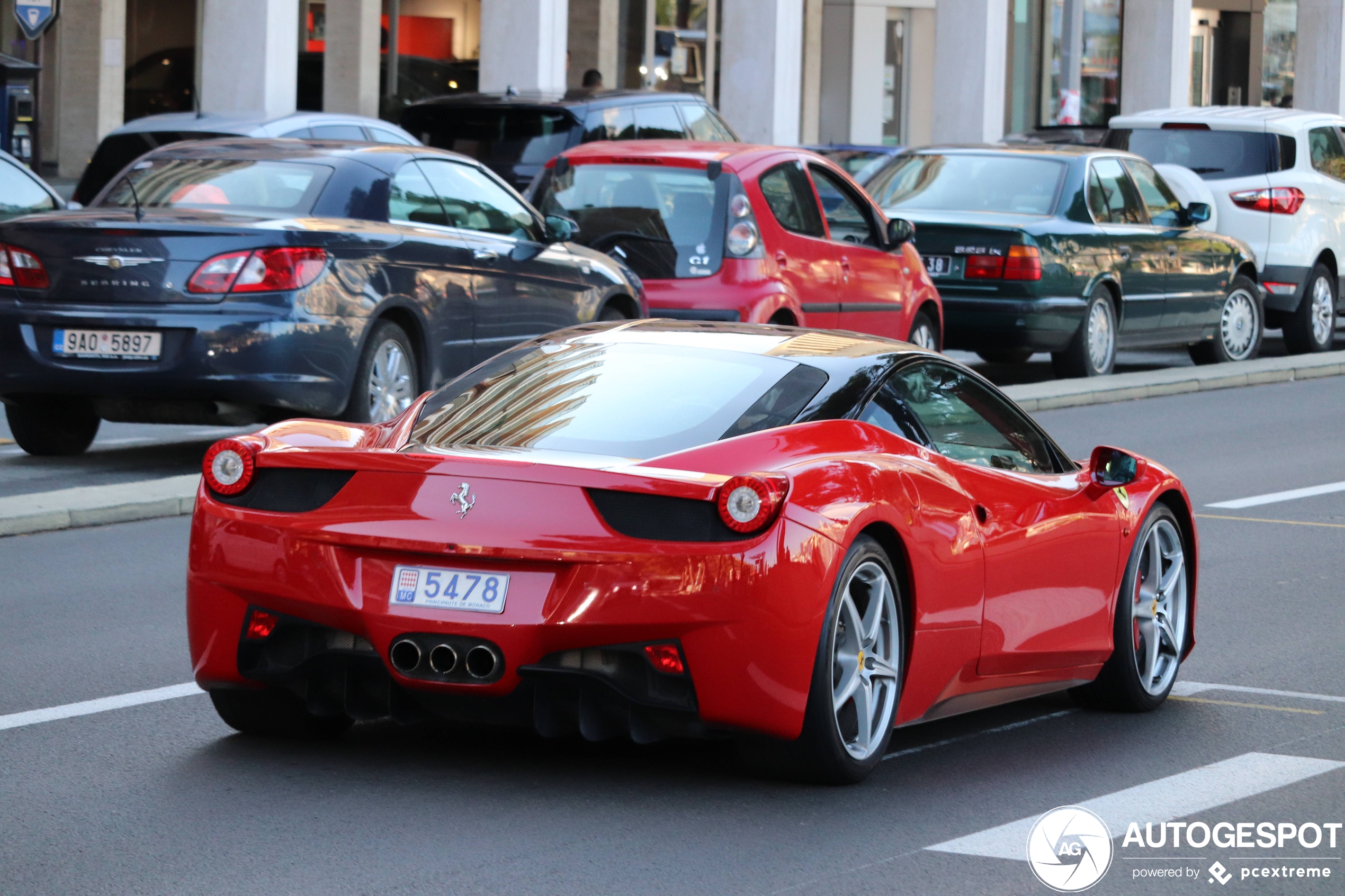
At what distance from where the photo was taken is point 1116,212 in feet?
57.8

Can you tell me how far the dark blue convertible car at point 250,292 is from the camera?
11.0m

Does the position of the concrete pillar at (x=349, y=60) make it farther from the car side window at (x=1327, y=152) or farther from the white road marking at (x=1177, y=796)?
the white road marking at (x=1177, y=796)

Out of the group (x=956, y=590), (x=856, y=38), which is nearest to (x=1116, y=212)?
(x=956, y=590)

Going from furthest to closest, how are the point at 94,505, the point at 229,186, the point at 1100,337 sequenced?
the point at 1100,337
the point at 229,186
the point at 94,505

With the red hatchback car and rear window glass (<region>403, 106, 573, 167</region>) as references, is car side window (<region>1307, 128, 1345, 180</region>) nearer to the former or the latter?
the red hatchback car

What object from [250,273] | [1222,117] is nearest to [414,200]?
[250,273]

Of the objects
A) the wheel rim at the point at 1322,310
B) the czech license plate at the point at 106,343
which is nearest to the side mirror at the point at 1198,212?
the wheel rim at the point at 1322,310

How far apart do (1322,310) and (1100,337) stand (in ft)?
15.2

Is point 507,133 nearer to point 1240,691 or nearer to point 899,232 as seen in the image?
point 899,232

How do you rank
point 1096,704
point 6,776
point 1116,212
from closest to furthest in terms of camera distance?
point 6,776 → point 1096,704 → point 1116,212

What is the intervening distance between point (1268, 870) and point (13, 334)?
7.68 m

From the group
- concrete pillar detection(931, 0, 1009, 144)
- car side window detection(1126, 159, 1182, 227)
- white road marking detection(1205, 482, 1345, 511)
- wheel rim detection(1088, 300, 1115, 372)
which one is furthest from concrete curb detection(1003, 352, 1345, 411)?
concrete pillar detection(931, 0, 1009, 144)

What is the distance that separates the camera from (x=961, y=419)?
21.6ft

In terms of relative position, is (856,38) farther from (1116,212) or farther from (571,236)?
(571,236)
